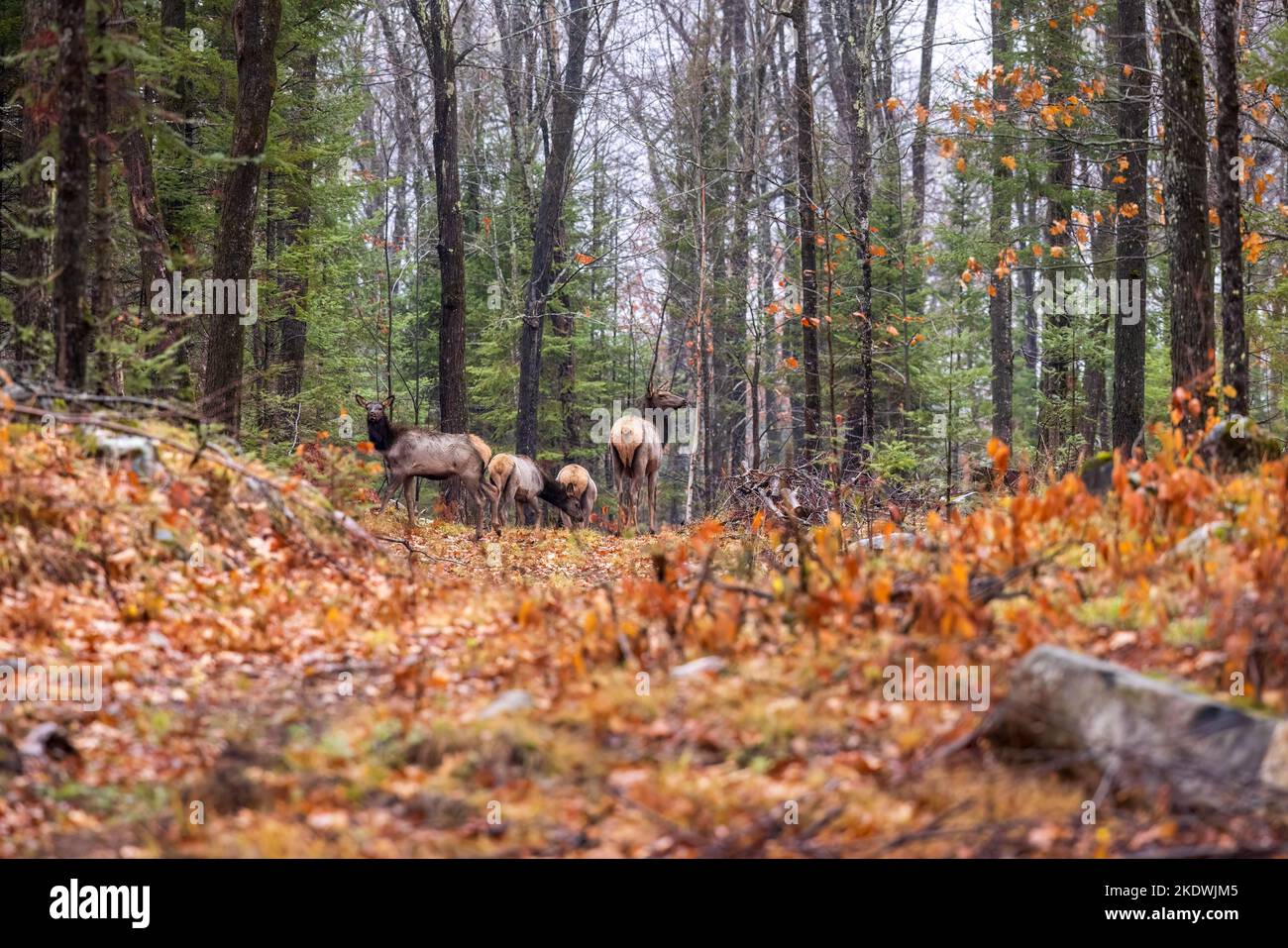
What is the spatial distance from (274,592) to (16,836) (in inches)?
137

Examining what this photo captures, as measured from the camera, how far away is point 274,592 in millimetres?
8570

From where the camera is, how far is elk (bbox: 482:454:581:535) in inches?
749

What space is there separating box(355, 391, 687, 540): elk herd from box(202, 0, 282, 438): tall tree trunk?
303 cm

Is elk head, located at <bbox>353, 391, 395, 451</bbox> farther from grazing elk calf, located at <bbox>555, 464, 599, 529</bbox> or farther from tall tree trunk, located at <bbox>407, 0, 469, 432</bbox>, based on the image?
grazing elk calf, located at <bbox>555, 464, 599, 529</bbox>

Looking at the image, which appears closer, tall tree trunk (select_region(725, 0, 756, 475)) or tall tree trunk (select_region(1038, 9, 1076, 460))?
tall tree trunk (select_region(1038, 9, 1076, 460))

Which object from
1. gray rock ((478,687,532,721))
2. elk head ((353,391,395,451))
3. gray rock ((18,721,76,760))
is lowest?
gray rock ((18,721,76,760))

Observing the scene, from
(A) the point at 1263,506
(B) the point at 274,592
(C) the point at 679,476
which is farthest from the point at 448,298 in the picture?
(C) the point at 679,476

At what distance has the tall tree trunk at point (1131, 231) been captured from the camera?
16594 mm

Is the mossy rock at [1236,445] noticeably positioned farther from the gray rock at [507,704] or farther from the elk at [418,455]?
the elk at [418,455]
